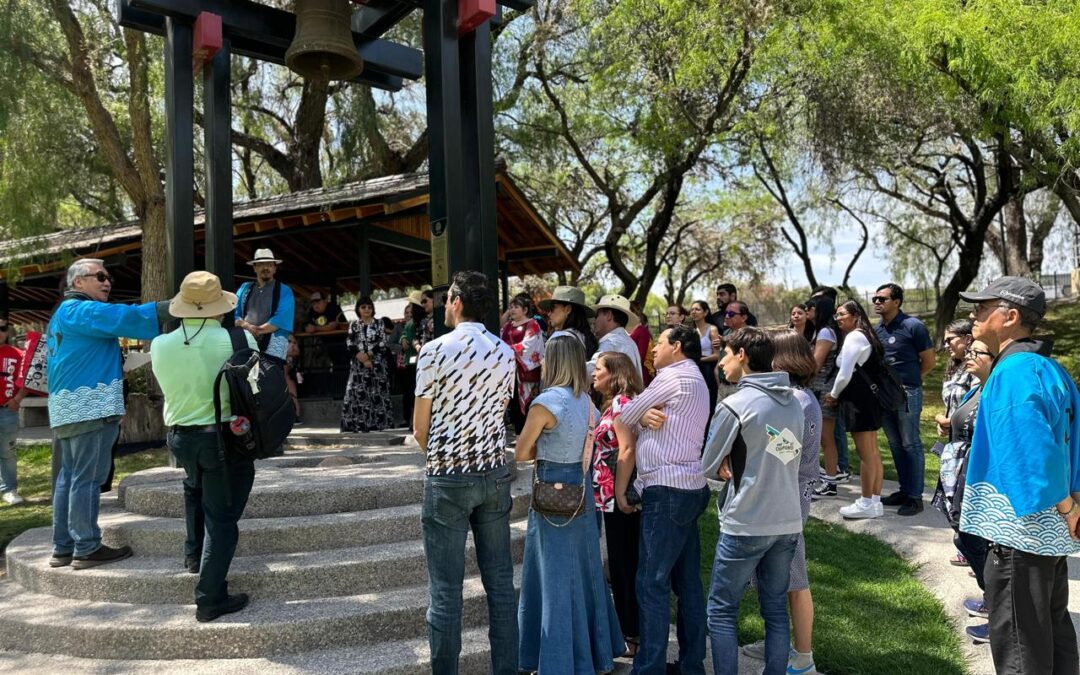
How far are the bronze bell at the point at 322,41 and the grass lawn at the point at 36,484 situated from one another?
441 centimetres

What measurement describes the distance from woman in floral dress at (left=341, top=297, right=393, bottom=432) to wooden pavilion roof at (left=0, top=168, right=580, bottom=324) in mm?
2184

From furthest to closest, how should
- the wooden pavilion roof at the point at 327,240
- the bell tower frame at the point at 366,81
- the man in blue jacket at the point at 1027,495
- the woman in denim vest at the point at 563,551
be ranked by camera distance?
the wooden pavilion roof at the point at 327,240, the bell tower frame at the point at 366,81, the woman in denim vest at the point at 563,551, the man in blue jacket at the point at 1027,495

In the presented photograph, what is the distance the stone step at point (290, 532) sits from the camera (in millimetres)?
4555

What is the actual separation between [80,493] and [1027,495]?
4758mm

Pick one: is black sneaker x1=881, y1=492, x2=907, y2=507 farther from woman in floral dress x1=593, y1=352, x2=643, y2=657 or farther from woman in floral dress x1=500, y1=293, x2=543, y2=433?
woman in floral dress x1=593, y1=352, x2=643, y2=657

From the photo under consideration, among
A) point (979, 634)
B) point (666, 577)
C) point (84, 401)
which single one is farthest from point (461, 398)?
point (979, 634)

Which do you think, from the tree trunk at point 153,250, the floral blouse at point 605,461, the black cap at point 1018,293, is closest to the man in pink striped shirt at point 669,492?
the floral blouse at point 605,461

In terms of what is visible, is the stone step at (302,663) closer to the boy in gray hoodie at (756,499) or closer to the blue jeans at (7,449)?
the boy in gray hoodie at (756,499)

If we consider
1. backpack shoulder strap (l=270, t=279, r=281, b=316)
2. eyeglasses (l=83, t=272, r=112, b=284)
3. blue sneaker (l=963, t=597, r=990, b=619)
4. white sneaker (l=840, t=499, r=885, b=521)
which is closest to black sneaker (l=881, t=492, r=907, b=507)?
white sneaker (l=840, t=499, r=885, b=521)

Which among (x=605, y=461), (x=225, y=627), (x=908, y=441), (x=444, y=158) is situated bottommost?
(x=225, y=627)

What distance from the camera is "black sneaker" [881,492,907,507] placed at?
654 cm

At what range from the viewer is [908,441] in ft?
20.5

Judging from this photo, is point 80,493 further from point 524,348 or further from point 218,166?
point 524,348

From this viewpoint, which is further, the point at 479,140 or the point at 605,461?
the point at 479,140
